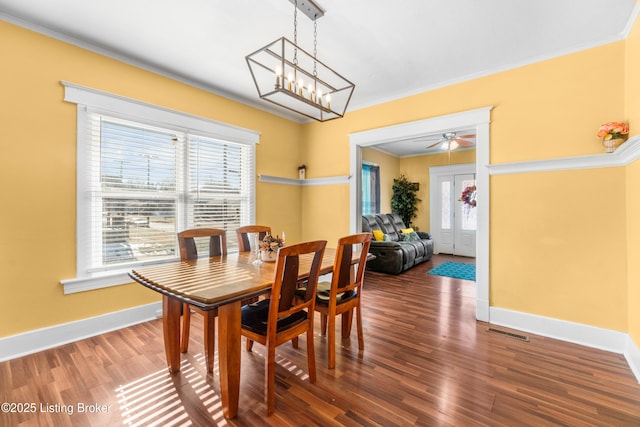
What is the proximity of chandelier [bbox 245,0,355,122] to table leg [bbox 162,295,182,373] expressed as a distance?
1.67 metres

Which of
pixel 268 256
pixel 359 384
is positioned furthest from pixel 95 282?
pixel 359 384

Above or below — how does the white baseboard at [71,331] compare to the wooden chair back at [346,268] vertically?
below

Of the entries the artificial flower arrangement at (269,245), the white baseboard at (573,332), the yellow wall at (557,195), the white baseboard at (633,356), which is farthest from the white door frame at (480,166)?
the artificial flower arrangement at (269,245)

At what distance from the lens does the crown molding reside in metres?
2.15

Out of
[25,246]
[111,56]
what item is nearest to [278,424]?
[25,246]

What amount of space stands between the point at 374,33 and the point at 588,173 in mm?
2364

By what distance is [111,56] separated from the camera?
276cm

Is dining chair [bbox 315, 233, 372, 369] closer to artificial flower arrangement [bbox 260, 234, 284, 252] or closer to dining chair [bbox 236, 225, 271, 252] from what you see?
artificial flower arrangement [bbox 260, 234, 284, 252]

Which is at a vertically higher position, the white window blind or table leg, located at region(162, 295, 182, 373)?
the white window blind

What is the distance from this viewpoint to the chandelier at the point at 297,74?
193 centimetres

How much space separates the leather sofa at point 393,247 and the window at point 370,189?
21.0 inches

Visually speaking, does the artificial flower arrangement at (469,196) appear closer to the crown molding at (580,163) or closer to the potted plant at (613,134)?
the crown molding at (580,163)

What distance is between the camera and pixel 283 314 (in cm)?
175

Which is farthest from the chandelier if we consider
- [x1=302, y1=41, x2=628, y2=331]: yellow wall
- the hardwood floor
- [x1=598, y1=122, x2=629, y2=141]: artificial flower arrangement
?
[x1=598, y1=122, x2=629, y2=141]: artificial flower arrangement
